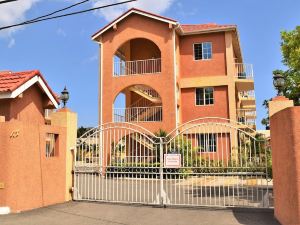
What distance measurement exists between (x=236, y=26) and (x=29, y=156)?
1958cm

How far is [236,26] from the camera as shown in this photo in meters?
26.1

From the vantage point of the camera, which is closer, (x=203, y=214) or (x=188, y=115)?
(x=203, y=214)

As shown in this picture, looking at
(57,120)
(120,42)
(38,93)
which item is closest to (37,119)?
(38,93)

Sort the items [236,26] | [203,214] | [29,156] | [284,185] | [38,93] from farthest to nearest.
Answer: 1. [236,26]
2. [38,93]
3. [29,156]
4. [203,214]
5. [284,185]

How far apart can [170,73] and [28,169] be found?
15699mm

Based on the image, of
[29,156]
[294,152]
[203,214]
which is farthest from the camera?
[29,156]

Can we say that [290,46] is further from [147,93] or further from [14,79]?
[14,79]

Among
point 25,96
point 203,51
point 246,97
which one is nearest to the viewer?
point 25,96

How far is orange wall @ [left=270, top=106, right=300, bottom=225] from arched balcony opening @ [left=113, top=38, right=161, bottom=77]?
Result: 1833 cm

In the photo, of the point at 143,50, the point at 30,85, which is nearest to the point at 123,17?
the point at 143,50

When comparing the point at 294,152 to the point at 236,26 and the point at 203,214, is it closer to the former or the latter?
the point at 203,214

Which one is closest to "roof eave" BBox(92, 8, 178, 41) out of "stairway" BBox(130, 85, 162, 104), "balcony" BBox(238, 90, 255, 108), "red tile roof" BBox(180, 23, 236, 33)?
"red tile roof" BBox(180, 23, 236, 33)

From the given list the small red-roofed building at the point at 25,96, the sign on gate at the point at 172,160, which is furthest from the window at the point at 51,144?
the sign on gate at the point at 172,160

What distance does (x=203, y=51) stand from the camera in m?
27.1
